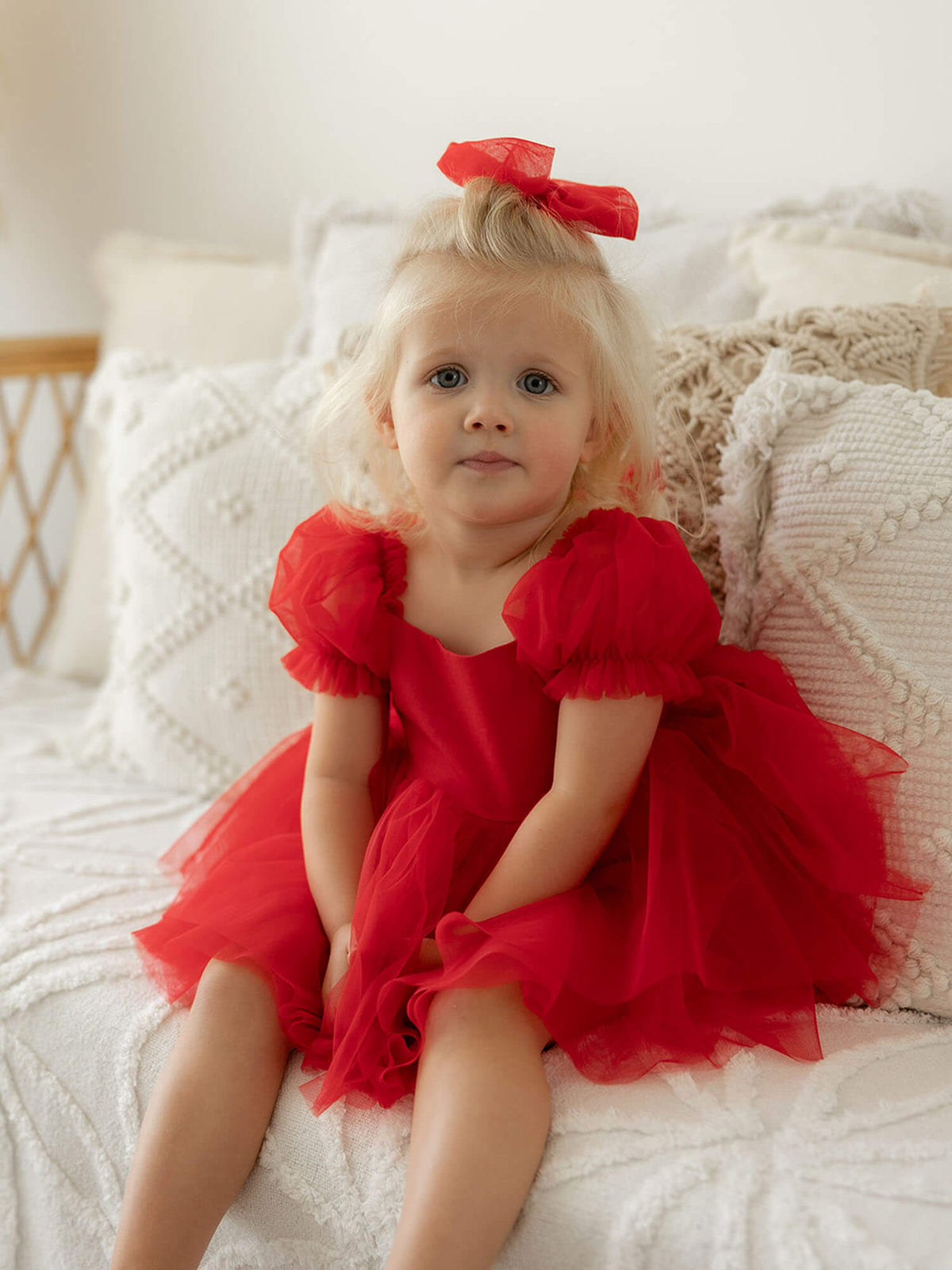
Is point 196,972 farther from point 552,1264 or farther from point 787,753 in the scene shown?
point 787,753

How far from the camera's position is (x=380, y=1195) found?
29.1 inches

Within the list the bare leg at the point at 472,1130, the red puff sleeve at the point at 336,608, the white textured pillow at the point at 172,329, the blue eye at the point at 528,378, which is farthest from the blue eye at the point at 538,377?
the white textured pillow at the point at 172,329

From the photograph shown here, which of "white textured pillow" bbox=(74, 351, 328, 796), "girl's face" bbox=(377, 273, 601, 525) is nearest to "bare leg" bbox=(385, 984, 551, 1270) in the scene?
"girl's face" bbox=(377, 273, 601, 525)

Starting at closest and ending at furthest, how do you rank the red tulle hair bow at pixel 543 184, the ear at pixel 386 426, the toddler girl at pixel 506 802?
the toddler girl at pixel 506 802 < the red tulle hair bow at pixel 543 184 < the ear at pixel 386 426

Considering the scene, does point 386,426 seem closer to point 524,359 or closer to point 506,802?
point 524,359

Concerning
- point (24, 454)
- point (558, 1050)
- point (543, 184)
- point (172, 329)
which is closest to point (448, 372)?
point (543, 184)

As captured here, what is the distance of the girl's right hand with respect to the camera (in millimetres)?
851

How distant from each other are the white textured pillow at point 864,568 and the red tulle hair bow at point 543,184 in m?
0.20

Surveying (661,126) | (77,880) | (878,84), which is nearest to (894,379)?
(878,84)

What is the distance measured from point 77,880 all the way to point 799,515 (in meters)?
0.74

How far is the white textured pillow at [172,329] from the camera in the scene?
1.58 m

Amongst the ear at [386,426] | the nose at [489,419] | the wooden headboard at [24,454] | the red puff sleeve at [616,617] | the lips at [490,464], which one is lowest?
the wooden headboard at [24,454]

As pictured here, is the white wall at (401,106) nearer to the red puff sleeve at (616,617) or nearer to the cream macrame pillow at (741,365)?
the cream macrame pillow at (741,365)

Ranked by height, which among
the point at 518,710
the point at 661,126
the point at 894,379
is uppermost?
the point at 661,126
